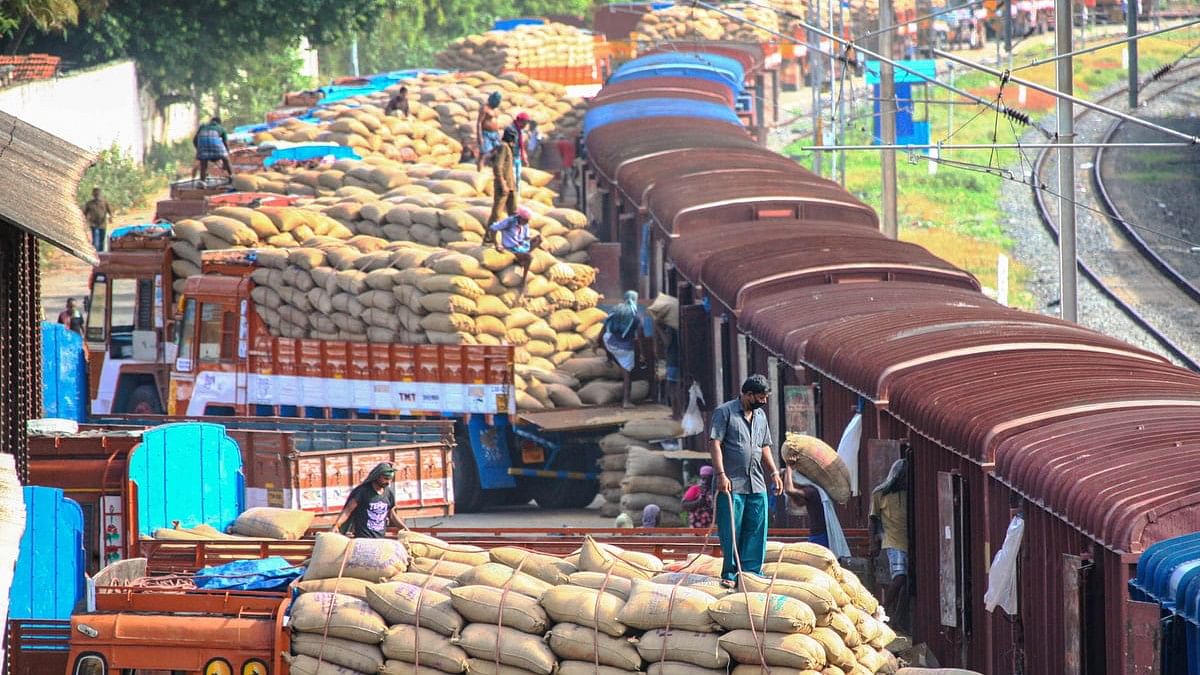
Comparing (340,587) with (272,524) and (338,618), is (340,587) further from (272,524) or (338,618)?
(272,524)

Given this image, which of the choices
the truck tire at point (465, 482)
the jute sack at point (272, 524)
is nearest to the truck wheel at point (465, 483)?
the truck tire at point (465, 482)

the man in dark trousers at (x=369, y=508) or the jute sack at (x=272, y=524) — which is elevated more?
the man in dark trousers at (x=369, y=508)

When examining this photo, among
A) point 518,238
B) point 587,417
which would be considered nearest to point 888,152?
point 518,238

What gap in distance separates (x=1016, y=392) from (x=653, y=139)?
18970 millimetres

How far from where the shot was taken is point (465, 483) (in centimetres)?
1986

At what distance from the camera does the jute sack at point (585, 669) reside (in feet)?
31.3

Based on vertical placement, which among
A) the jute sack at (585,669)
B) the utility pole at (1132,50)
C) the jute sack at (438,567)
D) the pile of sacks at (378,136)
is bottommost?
the jute sack at (585,669)

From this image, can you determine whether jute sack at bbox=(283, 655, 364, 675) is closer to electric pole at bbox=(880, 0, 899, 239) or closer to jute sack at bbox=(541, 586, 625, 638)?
jute sack at bbox=(541, 586, 625, 638)

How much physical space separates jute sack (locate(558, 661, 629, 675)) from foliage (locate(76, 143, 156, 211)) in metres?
34.3

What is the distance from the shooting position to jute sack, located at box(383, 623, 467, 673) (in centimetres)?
992

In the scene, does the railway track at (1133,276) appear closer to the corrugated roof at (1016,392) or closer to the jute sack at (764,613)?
the corrugated roof at (1016,392)

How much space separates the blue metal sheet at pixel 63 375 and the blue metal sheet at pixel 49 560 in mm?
7546

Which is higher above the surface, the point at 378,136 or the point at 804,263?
the point at 378,136

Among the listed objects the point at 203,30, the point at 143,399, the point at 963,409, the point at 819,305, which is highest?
the point at 203,30
